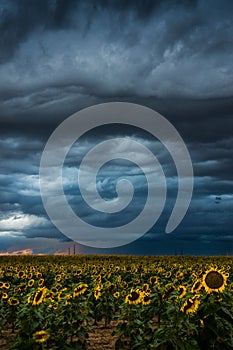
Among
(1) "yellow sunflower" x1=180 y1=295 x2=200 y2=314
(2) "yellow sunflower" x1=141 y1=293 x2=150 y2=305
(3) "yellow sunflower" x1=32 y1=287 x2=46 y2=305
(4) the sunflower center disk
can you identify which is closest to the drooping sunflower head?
(4) the sunflower center disk

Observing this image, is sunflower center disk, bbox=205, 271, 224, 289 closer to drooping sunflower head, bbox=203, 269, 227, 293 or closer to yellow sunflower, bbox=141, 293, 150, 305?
drooping sunflower head, bbox=203, 269, 227, 293

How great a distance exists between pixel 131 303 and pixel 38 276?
646 inches

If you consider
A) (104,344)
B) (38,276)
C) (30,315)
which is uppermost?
(38,276)

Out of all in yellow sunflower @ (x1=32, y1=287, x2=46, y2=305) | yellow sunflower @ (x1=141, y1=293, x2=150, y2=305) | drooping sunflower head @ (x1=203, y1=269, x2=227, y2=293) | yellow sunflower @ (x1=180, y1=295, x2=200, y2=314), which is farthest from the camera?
→ yellow sunflower @ (x1=141, y1=293, x2=150, y2=305)

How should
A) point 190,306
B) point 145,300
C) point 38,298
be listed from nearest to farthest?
1. point 190,306
2. point 38,298
3. point 145,300

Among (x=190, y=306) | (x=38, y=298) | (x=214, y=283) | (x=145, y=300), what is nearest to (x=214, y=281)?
(x=214, y=283)

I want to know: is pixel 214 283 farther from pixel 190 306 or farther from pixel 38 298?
pixel 38 298

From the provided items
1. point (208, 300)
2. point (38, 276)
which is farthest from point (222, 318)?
point (38, 276)

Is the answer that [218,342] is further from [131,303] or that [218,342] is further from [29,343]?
[29,343]

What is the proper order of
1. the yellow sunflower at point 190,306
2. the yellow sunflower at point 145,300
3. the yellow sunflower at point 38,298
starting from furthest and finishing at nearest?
the yellow sunflower at point 145,300
the yellow sunflower at point 38,298
the yellow sunflower at point 190,306

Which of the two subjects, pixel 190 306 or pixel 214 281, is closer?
pixel 190 306

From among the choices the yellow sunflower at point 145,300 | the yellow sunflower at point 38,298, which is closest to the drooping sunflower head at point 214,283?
the yellow sunflower at point 145,300

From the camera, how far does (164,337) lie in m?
8.08

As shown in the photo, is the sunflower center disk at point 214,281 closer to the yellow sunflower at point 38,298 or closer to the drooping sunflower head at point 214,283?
the drooping sunflower head at point 214,283
